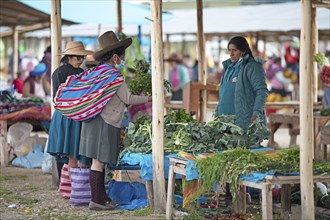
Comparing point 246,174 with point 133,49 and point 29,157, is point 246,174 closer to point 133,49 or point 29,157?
point 29,157

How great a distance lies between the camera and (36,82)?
719 inches

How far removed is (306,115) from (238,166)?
0.80m

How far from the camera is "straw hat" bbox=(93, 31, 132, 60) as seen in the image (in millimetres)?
8383

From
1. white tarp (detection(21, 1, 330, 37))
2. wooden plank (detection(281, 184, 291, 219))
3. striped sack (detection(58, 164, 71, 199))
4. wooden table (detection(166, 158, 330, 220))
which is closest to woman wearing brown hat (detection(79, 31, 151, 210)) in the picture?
wooden table (detection(166, 158, 330, 220))

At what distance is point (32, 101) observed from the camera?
45.4ft

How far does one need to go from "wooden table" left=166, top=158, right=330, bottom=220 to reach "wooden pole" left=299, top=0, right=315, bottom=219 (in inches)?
5.8

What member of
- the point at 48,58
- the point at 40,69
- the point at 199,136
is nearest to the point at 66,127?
the point at 199,136

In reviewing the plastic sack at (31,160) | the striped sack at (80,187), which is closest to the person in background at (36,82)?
the plastic sack at (31,160)

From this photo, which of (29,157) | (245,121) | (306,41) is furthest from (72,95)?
(29,157)

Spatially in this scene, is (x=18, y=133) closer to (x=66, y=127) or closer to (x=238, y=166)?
(x=66, y=127)

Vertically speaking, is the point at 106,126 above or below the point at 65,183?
above

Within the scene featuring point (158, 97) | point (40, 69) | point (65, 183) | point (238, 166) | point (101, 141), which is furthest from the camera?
point (40, 69)

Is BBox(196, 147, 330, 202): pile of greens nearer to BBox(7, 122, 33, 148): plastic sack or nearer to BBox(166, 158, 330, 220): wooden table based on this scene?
BBox(166, 158, 330, 220): wooden table

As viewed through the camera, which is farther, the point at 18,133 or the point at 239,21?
the point at 239,21
